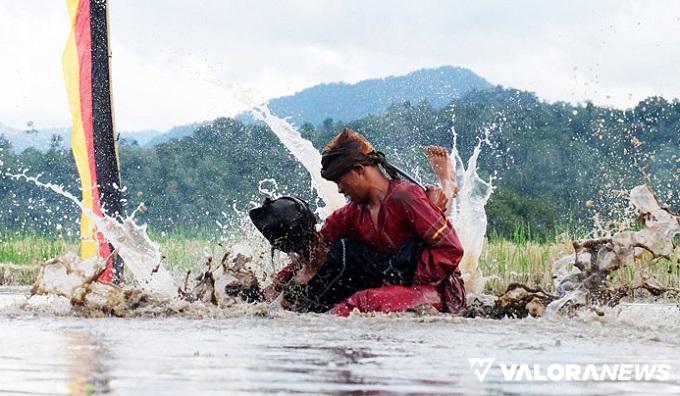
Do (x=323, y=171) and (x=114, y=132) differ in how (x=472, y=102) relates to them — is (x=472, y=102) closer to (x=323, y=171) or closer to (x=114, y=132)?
(x=114, y=132)

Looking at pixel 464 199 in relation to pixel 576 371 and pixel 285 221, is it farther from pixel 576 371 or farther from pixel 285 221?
pixel 576 371

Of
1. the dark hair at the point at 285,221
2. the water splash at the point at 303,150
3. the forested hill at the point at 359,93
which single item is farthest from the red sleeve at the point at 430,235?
the forested hill at the point at 359,93

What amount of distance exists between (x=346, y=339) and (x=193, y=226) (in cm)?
2603

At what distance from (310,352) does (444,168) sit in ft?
10.1

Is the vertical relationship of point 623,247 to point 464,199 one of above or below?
below

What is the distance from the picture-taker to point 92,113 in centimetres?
1148

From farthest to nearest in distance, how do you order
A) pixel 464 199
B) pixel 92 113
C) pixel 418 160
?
1. pixel 418 160
2. pixel 92 113
3. pixel 464 199

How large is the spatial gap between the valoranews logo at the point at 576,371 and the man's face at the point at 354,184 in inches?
98.6

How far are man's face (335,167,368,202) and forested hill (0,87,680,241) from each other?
1917 centimetres

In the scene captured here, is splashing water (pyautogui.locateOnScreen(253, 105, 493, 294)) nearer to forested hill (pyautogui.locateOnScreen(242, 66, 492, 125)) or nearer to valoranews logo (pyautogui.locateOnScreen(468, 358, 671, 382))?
valoranews logo (pyautogui.locateOnScreen(468, 358, 671, 382))

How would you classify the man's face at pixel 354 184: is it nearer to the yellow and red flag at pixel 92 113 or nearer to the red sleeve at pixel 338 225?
the red sleeve at pixel 338 225

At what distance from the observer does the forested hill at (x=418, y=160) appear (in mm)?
30078

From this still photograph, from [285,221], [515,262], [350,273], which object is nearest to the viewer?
[285,221]

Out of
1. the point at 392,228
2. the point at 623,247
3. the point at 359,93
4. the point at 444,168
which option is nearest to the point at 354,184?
the point at 392,228
